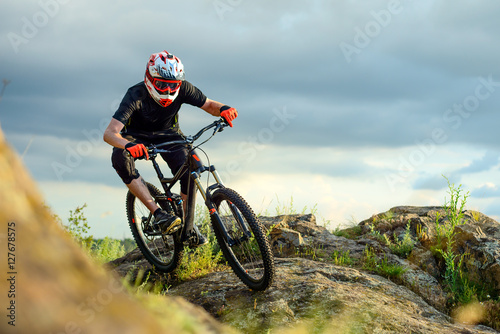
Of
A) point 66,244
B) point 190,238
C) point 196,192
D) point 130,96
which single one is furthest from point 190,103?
point 66,244

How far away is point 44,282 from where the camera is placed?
1430 millimetres

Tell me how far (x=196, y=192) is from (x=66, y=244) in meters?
4.08

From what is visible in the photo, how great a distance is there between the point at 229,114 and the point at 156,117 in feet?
3.93

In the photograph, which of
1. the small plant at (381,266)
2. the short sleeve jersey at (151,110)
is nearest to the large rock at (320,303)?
the small plant at (381,266)

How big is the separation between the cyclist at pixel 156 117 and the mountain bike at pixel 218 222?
17 cm

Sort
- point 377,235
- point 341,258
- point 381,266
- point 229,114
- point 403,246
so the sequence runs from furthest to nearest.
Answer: point 377,235, point 403,246, point 341,258, point 381,266, point 229,114

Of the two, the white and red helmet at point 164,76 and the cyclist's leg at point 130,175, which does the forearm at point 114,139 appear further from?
the white and red helmet at point 164,76

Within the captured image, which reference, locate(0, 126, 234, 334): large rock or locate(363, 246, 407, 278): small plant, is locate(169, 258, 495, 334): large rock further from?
locate(0, 126, 234, 334): large rock

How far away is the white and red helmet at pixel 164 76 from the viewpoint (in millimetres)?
5816

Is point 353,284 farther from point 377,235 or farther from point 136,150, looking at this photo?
point 136,150

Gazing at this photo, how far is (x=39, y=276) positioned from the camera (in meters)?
1.44

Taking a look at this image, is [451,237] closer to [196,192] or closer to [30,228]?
[196,192]

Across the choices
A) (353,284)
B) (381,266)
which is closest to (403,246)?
(381,266)

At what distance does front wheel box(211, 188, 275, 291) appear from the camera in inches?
188
